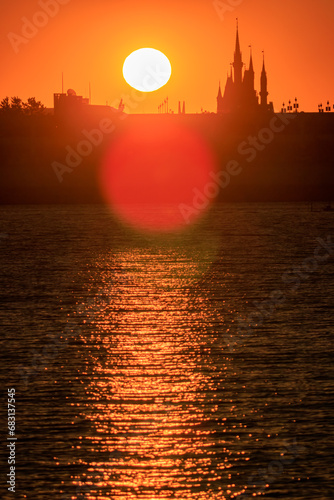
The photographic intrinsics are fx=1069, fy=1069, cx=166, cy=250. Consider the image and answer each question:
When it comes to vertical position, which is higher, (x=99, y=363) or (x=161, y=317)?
(x=161, y=317)

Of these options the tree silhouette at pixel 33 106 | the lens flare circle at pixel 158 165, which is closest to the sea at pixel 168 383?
the lens flare circle at pixel 158 165

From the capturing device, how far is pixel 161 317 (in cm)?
2352

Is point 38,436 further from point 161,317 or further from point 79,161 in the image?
point 79,161

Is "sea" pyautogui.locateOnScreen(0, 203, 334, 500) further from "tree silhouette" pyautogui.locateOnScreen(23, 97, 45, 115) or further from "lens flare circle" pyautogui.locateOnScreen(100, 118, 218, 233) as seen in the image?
"tree silhouette" pyautogui.locateOnScreen(23, 97, 45, 115)

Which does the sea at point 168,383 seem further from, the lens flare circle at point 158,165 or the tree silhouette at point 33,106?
the tree silhouette at point 33,106

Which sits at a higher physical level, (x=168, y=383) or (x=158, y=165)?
(x=158, y=165)

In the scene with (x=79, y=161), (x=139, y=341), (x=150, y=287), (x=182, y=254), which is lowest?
(x=139, y=341)

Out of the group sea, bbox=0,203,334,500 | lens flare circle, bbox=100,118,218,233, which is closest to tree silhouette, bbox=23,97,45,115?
lens flare circle, bbox=100,118,218,233

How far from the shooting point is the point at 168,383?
1638cm

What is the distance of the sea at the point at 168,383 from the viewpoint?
11906 mm

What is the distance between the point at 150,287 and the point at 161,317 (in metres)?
6.37

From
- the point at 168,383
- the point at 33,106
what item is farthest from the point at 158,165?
the point at 168,383

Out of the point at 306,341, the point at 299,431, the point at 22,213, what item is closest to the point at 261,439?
the point at 299,431

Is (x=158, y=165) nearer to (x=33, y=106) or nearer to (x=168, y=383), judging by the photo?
(x=33, y=106)
